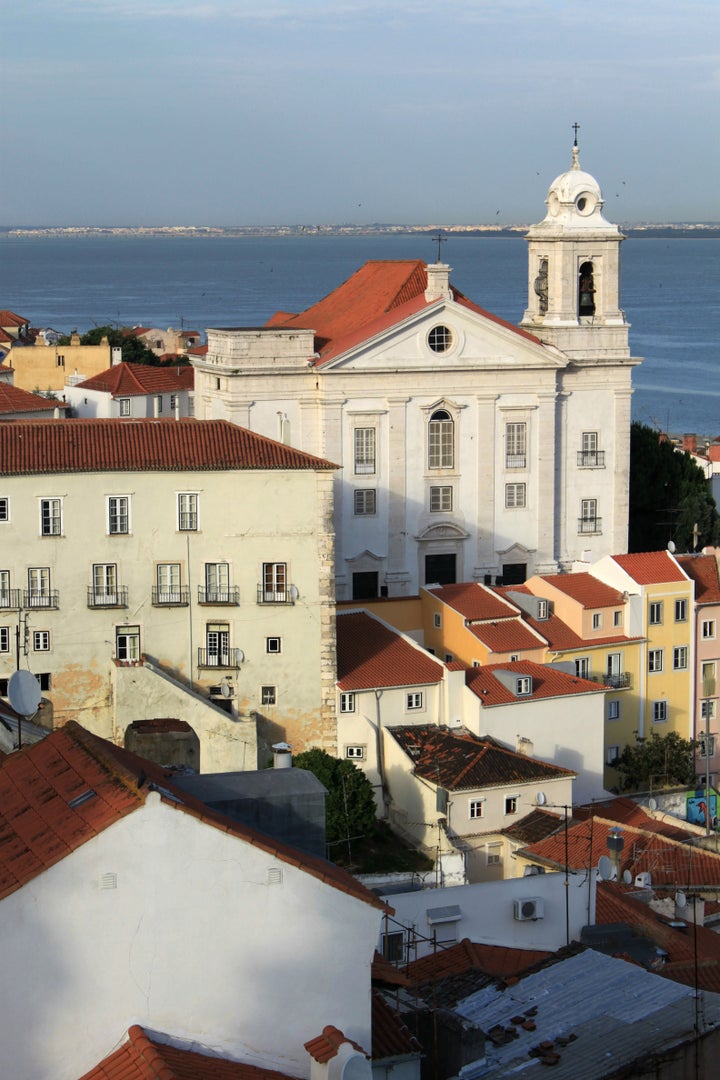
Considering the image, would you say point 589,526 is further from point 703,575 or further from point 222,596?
point 222,596

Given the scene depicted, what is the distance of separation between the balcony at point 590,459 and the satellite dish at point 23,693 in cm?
2916

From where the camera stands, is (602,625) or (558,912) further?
(602,625)

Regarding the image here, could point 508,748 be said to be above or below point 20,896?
below

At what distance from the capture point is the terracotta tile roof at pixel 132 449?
30141mm

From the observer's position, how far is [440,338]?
1591 inches

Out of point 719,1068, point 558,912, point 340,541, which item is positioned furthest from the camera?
point 340,541

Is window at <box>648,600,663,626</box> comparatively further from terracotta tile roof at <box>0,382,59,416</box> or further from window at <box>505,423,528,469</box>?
terracotta tile roof at <box>0,382,59,416</box>

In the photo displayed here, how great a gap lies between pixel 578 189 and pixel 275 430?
887 cm

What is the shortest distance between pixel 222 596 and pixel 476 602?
5.67 meters

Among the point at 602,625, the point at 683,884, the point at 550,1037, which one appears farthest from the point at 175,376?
the point at 550,1037

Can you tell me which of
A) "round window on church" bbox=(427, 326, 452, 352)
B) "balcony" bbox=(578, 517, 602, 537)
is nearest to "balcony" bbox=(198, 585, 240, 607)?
"round window on church" bbox=(427, 326, 452, 352)

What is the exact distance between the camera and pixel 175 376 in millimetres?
62406

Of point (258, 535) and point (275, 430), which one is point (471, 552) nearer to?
point (275, 430)

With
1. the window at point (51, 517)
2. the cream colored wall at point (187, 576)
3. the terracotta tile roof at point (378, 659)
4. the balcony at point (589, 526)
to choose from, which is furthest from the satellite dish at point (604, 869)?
the balcony at point (589, 526)
